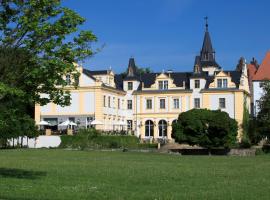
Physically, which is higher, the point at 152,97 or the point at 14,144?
the point at 152,97

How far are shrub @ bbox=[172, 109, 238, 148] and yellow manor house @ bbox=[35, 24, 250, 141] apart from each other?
17.5 m

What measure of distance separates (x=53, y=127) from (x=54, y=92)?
57.4 metres

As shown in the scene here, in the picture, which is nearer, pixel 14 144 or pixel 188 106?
pixel 14 144

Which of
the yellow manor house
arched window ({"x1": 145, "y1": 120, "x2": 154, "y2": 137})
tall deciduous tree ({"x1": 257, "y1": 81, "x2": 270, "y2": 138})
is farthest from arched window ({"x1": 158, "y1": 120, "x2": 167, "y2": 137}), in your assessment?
tall deciduous tree ({"x1": 257, "y1": 81, "x2": 270, "y2": 138})

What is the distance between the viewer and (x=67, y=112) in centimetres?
7500

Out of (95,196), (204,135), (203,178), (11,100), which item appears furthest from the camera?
(204,135)

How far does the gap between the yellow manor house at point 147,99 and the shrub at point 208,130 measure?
17.5 meters

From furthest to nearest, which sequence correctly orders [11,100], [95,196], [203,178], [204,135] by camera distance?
[204,135]
[203,178]
[11,100]
[95,196]

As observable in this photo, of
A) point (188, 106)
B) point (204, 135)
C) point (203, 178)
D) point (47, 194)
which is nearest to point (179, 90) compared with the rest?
point (188, 106)

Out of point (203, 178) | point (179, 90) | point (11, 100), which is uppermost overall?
point (179, 90)

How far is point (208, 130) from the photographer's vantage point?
5719cm

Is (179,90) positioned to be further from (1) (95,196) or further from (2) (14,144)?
(1) (95,196)

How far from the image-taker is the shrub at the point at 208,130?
56.8 meters

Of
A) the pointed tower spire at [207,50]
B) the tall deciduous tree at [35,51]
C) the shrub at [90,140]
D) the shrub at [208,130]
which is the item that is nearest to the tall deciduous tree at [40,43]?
the tall deciduous tree at [35,51]
